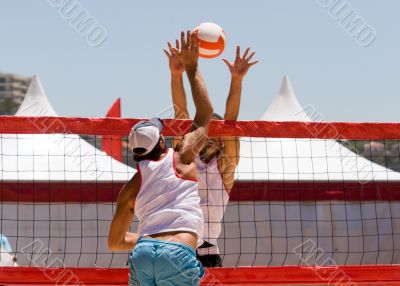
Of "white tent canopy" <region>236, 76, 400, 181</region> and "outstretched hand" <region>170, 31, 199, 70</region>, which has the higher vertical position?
"outstretched hand" <region>170, 31, 199, 70</region>

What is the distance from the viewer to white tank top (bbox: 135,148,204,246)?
418cm

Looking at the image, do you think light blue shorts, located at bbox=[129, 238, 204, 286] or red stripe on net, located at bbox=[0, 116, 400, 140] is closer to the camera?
light blue shorts, located at bbox=[129, 238, 204, 286]

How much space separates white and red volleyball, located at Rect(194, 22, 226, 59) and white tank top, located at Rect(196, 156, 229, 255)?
90 cm

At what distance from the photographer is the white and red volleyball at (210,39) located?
5723 mm

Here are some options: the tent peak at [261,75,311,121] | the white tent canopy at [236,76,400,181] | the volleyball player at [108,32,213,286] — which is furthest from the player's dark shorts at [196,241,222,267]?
the tent peak at [261,75,311,121]

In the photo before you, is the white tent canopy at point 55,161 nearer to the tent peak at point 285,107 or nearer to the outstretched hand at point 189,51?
the tent peak at point 285,107

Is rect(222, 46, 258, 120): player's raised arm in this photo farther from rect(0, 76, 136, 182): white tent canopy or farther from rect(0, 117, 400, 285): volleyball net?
rect(0, 76, 136, 182): white tent canopy

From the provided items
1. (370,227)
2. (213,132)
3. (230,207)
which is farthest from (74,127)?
(370,227)

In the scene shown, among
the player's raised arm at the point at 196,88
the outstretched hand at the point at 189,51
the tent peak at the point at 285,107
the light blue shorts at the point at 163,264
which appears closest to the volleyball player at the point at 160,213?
the light blue shorts at the point at 163,264

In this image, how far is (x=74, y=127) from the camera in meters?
5.69

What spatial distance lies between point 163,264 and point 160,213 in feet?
1.16

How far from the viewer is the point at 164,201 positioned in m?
4.22

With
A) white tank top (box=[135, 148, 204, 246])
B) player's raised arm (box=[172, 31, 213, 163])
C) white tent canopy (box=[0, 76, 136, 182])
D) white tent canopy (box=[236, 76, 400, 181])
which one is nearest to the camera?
white tank top (box=[135, 148, 204, 246])
